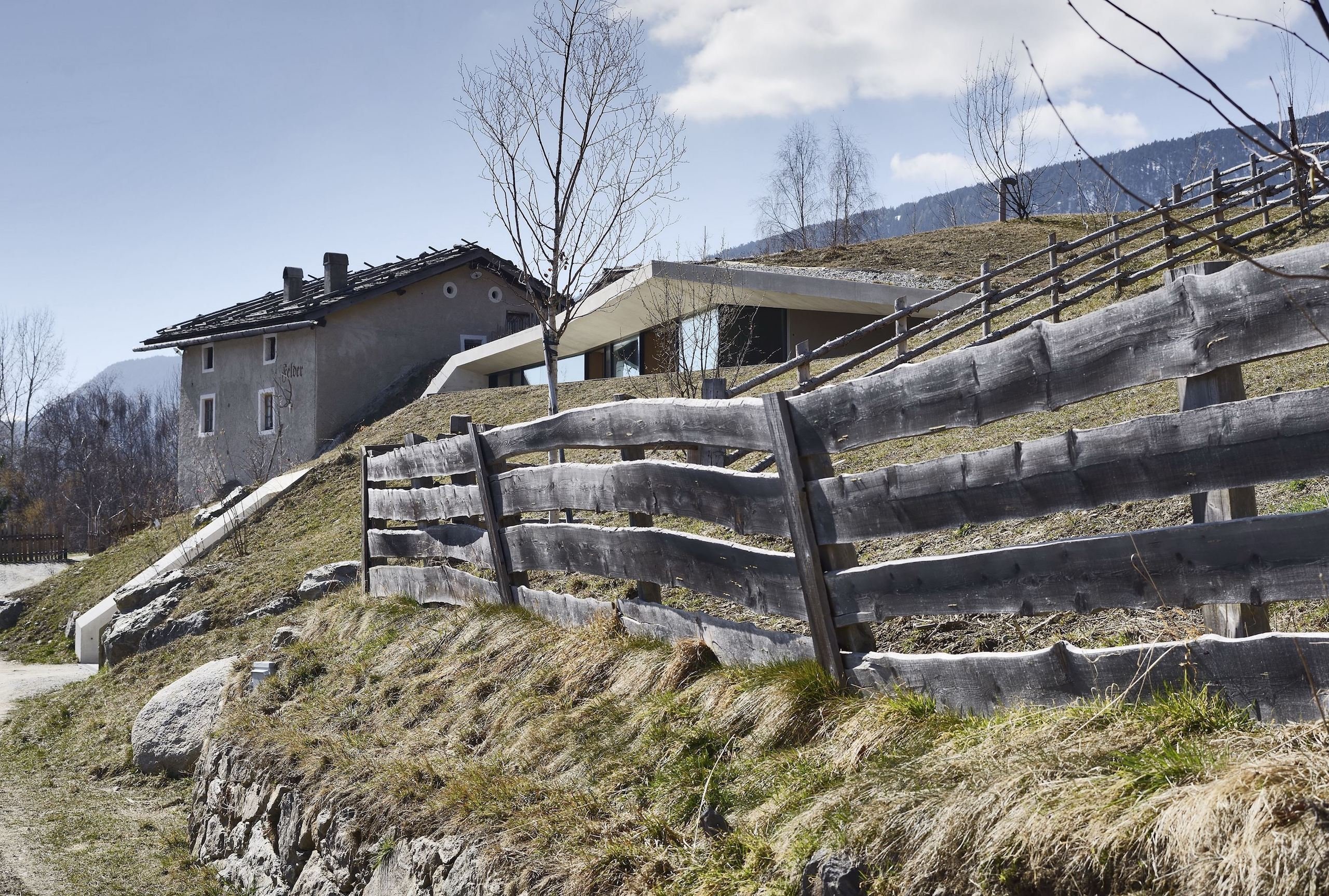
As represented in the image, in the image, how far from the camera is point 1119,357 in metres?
3.33

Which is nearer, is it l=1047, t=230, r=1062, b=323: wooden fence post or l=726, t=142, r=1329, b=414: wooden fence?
l=726, t=142, r=1329, b=414: wooden fence

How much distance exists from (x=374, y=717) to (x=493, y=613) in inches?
41.8

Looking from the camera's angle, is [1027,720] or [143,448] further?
[143,448]

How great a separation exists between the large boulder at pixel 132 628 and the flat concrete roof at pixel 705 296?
9583mm

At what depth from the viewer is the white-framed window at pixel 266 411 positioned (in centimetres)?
3341

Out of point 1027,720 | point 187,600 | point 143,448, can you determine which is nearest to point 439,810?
point 1027,720

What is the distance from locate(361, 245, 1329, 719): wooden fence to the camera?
2914 mm

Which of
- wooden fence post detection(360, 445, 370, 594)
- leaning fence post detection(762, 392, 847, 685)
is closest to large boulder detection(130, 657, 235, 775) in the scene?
wooden fence post detection(360, 445, 370, 594)

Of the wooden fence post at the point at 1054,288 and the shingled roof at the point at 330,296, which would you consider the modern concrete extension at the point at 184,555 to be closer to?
the shingled roof at the point at 330,296

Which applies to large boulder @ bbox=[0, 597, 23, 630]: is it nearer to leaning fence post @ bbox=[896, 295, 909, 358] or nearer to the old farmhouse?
the old farmhouse

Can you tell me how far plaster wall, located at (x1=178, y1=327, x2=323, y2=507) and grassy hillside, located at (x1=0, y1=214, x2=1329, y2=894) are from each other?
2189 centimetres

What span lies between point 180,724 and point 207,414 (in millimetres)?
29677

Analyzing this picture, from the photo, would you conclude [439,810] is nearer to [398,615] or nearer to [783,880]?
[783,880]

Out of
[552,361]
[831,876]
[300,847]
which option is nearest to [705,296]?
[552,361]
